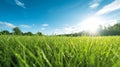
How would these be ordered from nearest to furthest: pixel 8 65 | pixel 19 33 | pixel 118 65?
pixel 118 65
pixel 8 65
pixel 19 33

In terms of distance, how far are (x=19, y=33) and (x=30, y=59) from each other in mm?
2697

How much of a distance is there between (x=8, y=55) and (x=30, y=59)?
0.27 m

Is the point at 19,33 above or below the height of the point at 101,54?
above

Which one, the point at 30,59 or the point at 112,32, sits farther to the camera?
the point at 112,32

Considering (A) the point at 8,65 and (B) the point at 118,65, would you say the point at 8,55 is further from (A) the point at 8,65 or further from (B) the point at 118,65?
(B) the point at 118,65

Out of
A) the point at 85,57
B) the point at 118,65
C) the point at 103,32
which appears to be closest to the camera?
the point at 118,65

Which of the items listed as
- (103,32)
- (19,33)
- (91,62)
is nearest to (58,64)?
(91,62)

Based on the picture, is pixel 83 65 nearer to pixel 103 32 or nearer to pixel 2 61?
pixel 2 61

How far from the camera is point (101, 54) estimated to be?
1.20 m

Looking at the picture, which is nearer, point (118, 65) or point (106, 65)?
point (118, 65)

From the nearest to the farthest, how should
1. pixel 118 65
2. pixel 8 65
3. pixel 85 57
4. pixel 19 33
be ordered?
pixel 118 65 < pixel 8 65 < pixel 85 57 < pixel 19 33

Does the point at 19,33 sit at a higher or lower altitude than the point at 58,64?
higher

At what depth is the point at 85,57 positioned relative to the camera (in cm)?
113

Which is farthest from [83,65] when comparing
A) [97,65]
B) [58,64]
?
[58,64]
